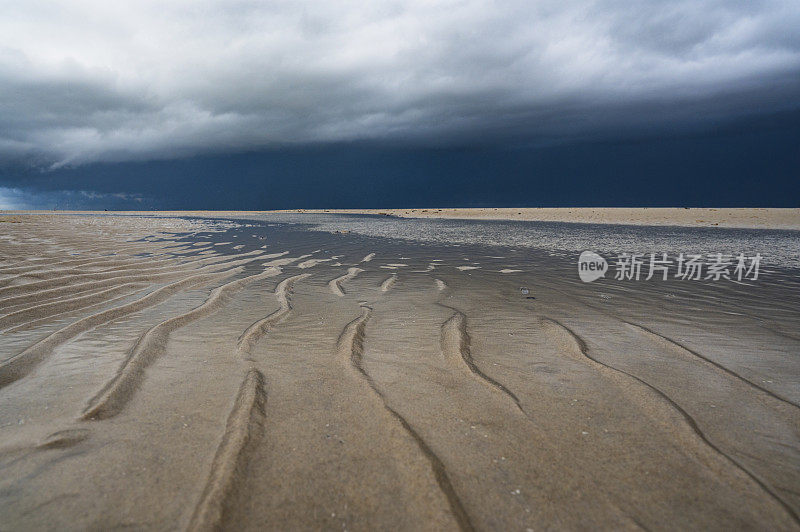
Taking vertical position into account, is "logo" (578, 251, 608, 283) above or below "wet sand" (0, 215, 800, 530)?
below

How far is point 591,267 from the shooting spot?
1020 centimetres

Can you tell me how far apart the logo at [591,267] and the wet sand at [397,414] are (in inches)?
101

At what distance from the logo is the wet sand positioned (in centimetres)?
256

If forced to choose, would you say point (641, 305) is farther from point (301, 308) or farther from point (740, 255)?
point (740, 255)

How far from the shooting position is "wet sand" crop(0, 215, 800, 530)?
6.85 feet

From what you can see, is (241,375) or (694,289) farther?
(694,289)

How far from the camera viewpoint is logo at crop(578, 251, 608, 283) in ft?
29.5

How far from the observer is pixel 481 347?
4469mm

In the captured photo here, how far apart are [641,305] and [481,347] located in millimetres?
3401

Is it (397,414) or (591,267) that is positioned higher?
(397,414)

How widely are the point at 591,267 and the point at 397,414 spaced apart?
8.66 m

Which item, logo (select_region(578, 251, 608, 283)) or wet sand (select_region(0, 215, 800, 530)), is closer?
wet sand (select_region(0, 215, 800, 530))

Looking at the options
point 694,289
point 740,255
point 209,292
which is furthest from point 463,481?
point 740,255

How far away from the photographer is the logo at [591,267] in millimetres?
8984
